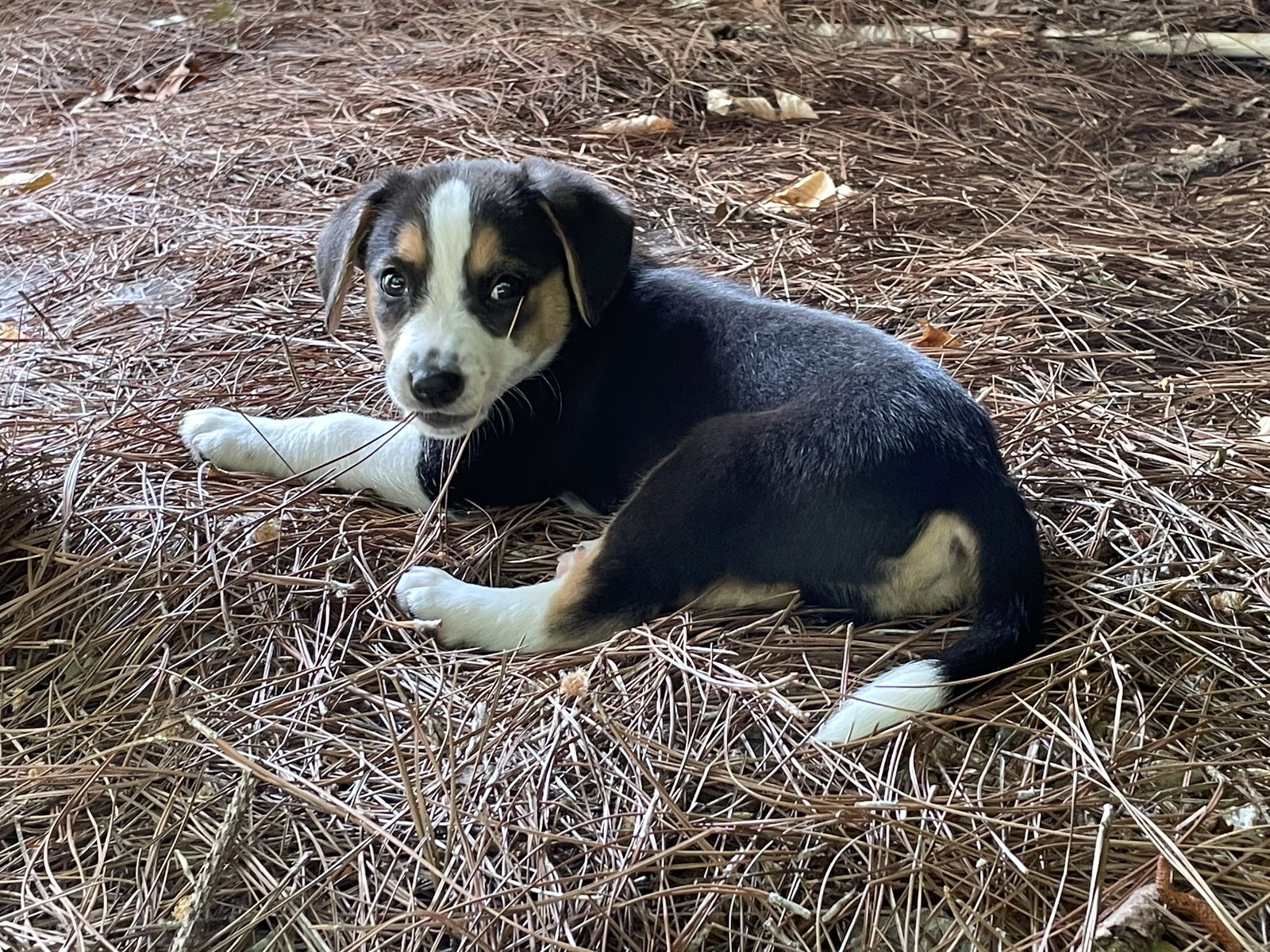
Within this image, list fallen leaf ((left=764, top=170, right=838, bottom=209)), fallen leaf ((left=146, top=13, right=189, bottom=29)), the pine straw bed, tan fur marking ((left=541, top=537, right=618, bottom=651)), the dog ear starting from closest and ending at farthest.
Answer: the pine straw bed, tan fur marking ((left=541, top=537, right=618, bottom=651)), the dog ear, fallen leaf ((left=764, top=170, right=838, bottom=209)), fallen leaf ((left=146, top=13, right=189, bottom=29))

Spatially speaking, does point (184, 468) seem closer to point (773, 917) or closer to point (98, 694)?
point (98, 694)

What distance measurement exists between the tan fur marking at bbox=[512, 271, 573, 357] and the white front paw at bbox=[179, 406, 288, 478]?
0.82 meters

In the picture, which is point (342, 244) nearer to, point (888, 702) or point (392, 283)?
point (392, 283)

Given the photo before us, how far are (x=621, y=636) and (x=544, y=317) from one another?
0.95 metres

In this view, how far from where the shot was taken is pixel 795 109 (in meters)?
5.27

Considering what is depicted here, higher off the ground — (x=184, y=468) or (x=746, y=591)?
(x=746, y=591)

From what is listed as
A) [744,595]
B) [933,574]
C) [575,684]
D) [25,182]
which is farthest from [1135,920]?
[25,182]

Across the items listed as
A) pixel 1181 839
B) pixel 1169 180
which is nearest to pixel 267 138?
pixel 1169 180

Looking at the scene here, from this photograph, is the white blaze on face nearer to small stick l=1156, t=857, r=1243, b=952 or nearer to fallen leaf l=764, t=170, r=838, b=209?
small stick l=1156, t=857, r=1243, b=952

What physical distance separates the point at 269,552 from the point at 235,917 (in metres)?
1.07

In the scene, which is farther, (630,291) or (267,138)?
(267,138)

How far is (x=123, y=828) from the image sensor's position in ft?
6.51

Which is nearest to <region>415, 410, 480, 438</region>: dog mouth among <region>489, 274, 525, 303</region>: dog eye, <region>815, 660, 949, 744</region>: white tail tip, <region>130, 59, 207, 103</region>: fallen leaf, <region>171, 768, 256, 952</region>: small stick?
<region>489, 274, 525, 303</region>: dog eye

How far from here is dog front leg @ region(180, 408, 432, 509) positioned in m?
2.95
